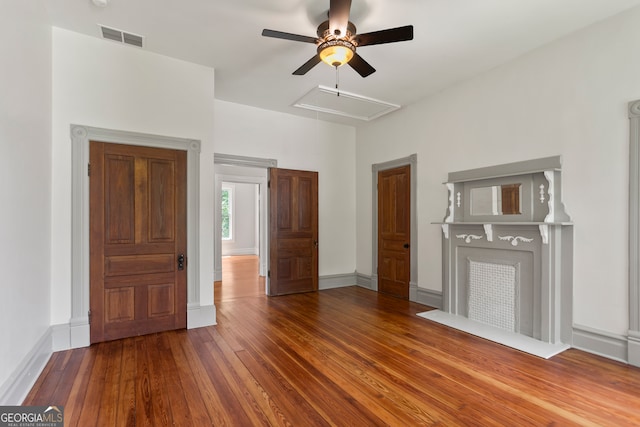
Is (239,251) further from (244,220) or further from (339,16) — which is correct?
(339,16)

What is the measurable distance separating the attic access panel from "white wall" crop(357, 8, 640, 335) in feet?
4.08

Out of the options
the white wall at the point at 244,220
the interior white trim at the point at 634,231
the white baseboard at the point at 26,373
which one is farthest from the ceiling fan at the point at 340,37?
the white wall at the point at 244,220

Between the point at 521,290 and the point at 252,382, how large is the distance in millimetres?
3187

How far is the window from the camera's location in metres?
11.9

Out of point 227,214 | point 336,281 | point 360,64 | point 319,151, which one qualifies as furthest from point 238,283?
point 227,214

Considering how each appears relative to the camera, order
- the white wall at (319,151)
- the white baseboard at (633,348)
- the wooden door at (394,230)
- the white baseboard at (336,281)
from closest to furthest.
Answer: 1. the white baseboard at (633,348)
2. the white wall at (319,151)
3. the wooden door at (394,230)
4. the white baseboard at (336,281)

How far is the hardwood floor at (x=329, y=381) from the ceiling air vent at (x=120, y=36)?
334cm

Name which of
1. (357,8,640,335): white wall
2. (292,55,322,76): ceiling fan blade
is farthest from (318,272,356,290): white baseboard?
(292,55,322,76): ceiling fan blade

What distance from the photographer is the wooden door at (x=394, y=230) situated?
557cm

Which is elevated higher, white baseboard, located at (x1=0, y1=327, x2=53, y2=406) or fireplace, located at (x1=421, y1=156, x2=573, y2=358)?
fireplace, located at (x1=421, y1=156, x2=573, y2=358)

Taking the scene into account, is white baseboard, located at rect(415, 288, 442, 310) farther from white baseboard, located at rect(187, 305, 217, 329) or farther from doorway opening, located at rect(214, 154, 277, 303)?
white baseboard, located at rect(187, 305, 217, 329)

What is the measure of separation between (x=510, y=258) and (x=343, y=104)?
345 centimetres

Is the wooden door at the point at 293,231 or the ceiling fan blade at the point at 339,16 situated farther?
the wooden door at the point at 293,231
